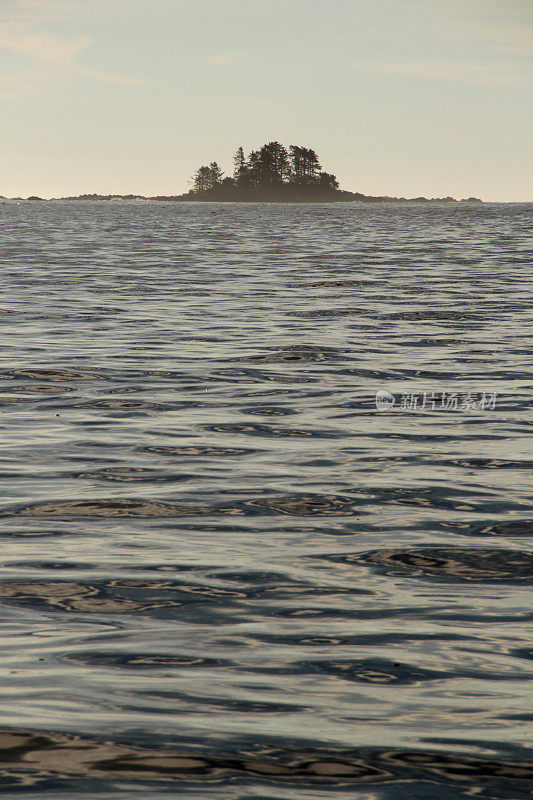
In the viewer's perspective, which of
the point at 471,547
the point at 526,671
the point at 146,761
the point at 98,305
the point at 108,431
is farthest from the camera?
the point at 98,305

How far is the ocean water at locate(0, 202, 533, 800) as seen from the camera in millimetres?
4594

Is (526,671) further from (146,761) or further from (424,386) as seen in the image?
(424,386)

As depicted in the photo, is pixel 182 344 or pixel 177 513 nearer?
pixel 177 513

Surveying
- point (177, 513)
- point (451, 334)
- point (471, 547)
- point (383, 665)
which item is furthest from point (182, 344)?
point (383, 665)

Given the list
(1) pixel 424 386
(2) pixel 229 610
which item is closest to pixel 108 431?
(1) pixel 424 386

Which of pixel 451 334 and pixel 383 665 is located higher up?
pixel 451 334

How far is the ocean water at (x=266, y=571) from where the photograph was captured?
4594 mm

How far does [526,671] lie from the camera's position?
5508mm

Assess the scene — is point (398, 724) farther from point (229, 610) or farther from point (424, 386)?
point (424, 386)

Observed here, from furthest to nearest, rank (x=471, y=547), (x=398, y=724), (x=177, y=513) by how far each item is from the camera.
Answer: (x=177, y=513)
(x=471, y=547)
(x=398, y=724)

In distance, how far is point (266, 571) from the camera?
7.07 metres

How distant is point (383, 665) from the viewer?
5.59m

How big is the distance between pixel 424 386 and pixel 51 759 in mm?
10205

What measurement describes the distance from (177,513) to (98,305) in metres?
16.9
